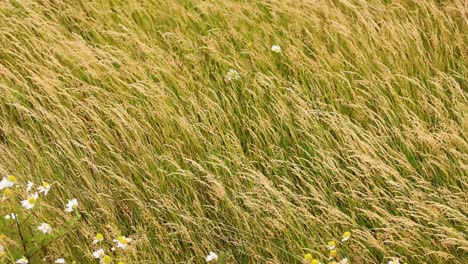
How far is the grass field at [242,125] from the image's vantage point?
2947 millimetres

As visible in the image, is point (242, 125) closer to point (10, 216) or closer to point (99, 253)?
point (99, 253)

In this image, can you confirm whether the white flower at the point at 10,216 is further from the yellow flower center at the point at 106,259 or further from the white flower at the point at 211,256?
the white flower at the point at 211,256

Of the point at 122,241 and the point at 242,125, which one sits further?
the point at 242,125

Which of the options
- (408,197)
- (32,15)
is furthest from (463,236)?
(32,15)

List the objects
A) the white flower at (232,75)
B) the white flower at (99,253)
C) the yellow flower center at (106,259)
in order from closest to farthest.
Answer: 1. the yellow flower center at (106,259)
2. the white flower at (99,253)
3. the white flower at (232,75)

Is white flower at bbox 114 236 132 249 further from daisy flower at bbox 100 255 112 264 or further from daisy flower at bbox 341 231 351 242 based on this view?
daisy flower at bbox 341 231 351 242

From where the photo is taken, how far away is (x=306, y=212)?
2.89 meters

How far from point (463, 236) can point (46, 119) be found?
2.09m

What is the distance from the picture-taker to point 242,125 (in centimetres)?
358

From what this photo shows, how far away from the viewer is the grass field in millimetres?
2947

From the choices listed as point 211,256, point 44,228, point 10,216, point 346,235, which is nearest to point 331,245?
point 346,235

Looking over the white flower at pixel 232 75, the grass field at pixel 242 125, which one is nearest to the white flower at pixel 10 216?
the grass field at pixel 242 125

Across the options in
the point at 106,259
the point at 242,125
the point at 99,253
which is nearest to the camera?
the point at 106,259

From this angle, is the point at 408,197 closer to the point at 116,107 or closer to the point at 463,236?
the point at 463,236
